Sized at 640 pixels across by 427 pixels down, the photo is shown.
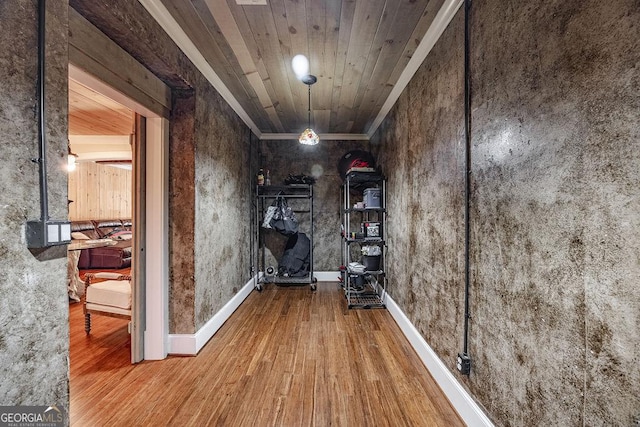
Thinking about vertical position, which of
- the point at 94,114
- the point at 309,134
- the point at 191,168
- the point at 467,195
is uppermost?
the point at 94,114

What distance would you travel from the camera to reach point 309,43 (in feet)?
6.81

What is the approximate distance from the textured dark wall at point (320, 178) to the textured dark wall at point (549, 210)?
2.90 m

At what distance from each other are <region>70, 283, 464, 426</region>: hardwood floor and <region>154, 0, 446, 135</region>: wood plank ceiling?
2563 mm

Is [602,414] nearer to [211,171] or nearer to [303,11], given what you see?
[303,11]

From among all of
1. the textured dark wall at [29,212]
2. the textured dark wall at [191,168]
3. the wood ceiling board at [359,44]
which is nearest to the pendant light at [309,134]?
the wood ceiling board at [359,44]

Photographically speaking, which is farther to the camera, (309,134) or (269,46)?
(309,134)

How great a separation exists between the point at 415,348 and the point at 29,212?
8.65 feet

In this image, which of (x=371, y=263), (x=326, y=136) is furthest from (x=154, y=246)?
(x=326, y=136)

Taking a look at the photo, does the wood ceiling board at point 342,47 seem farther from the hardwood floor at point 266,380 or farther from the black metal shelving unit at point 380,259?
the hardwood floor at point 266,380

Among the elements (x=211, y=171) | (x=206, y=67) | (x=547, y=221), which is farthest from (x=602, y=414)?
(x=206, y=67)

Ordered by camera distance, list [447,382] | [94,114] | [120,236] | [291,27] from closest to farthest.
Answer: [447,382] < [291,27] < [94,114] < [120,236]

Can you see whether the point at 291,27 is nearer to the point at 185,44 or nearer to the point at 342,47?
the point at 342,47

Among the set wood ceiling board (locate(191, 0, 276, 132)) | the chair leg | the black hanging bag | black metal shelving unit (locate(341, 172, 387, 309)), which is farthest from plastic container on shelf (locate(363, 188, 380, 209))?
the chair leg

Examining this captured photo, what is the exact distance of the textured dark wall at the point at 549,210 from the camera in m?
0.77
